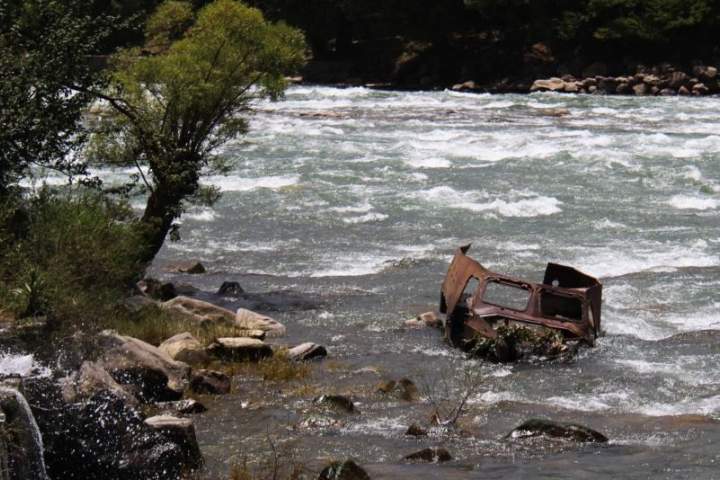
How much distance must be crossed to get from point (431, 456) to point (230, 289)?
9281 millimetres

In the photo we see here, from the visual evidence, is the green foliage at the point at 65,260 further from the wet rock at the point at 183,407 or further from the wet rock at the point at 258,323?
the wet rock at the point at 258,323

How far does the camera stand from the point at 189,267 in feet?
74.5

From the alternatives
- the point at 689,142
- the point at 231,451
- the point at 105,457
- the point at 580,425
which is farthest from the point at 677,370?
the point at 689,142

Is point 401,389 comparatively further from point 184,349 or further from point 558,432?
point 184,349

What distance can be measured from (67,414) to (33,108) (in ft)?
17.1

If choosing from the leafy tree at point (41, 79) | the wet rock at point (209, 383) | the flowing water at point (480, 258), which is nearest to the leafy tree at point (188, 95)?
the leafy tree at point (41, 79)

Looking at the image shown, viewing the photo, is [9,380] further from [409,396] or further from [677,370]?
[677,370]

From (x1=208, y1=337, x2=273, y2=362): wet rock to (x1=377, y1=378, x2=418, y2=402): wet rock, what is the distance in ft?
6.23

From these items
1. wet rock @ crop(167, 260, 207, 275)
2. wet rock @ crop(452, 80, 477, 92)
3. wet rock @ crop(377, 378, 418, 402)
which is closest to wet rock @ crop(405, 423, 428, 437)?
wet rock @ crop(377, 378, 418, 402)

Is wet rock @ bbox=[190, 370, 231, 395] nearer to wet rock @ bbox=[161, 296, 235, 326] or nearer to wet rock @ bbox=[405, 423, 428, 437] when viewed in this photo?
wet rock @ bbox=[405, 423, 428, 437]

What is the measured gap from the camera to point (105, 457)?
10672 millimetres

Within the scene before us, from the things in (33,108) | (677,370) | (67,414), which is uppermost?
(33,108)

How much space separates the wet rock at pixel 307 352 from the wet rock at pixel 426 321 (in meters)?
2.28

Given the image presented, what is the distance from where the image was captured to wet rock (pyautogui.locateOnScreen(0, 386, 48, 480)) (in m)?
9.16
